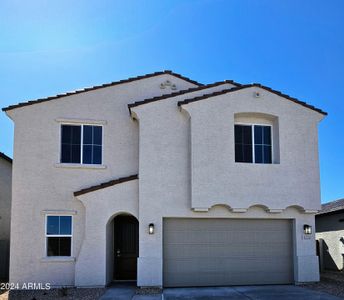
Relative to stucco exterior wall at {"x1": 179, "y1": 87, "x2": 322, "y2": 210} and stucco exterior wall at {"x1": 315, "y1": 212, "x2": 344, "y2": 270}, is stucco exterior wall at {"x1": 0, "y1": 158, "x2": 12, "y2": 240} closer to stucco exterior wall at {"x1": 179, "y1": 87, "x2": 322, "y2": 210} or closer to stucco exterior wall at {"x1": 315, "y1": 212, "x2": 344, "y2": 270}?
stucco exterior wall at {"x1": 179, "y1": 87, "x2": 322, "y2": 210}

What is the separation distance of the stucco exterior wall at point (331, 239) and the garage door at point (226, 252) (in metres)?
5.88

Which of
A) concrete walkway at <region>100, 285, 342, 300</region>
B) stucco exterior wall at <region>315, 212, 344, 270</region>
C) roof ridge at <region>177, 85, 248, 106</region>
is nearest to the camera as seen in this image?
concrete walkway at <region>100, 285, 342, 300</region>

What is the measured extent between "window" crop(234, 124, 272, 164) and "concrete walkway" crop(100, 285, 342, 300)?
468 centimetres

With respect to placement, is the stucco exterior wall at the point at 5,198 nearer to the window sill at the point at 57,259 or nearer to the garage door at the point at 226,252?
the window sill at the point at 57,259

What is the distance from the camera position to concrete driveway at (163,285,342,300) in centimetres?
1204

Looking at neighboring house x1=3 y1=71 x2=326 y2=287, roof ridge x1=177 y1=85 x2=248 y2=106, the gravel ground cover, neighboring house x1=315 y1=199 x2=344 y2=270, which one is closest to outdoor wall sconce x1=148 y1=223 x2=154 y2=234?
neighboring house x1=3 y1=71 x2=326 y2=287

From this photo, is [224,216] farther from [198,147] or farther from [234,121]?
[234,121]

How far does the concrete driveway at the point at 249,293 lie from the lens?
12039 millimetres

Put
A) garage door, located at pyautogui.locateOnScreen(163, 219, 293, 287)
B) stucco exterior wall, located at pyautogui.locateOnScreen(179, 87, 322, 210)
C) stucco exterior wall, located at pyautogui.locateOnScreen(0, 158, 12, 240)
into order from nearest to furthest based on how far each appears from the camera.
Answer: stucco exterior wall, located at pyautogui.locateOnScreen(179, 87, 322, 210) → garage door, located at pyautogui.locateOnScreen(163, 219, 293, 287) → stucco exterior wall, located at pyautogui.locateOnScreen(0, 158, 12, 240)

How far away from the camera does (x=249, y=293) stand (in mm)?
12688

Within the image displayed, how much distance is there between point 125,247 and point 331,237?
11207 mm

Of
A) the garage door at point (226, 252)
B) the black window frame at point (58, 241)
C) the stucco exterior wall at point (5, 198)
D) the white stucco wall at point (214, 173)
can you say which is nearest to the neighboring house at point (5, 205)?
the stucco exterior wall at point (5, 198)

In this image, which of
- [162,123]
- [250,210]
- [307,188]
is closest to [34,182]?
[162,123]

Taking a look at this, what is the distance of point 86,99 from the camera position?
15.5m
